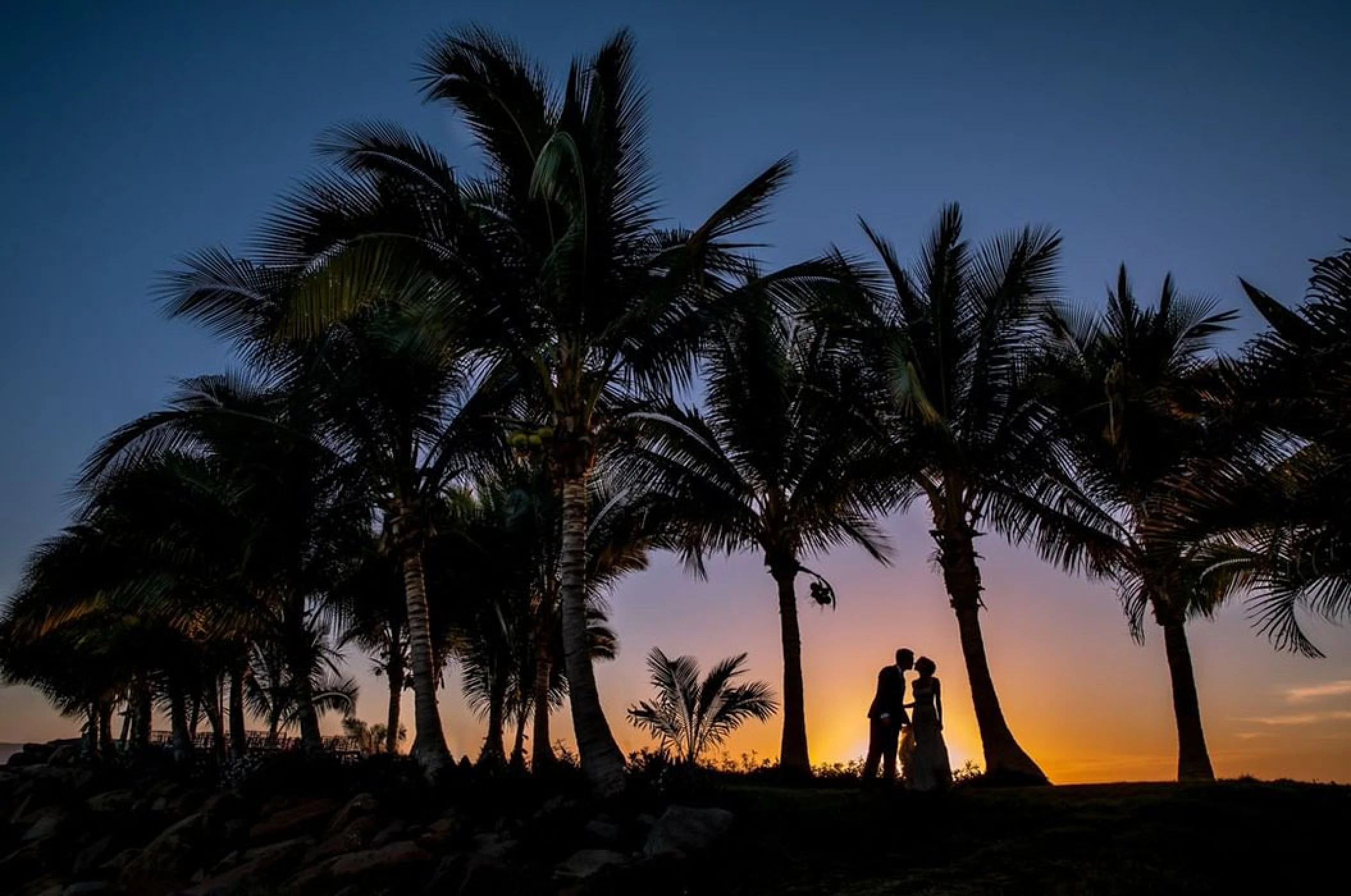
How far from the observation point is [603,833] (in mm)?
10133

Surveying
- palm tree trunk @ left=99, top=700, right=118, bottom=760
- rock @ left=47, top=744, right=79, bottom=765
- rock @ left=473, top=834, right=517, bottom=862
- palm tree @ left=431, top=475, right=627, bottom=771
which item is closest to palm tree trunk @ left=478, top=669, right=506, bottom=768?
palm tree @ left=431, top=475, right=627, bottom=771

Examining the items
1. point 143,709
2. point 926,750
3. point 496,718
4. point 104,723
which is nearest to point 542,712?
point 496,718

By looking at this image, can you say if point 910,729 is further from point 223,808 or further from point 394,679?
point 394,679

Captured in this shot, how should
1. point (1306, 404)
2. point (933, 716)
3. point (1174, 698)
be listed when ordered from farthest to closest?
point (1174, 698), point (933, 716), point (1306, 404)

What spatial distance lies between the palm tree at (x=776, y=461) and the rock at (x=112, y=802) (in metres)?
11.6

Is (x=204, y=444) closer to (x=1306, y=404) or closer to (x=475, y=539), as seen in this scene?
(x=475, y=539)

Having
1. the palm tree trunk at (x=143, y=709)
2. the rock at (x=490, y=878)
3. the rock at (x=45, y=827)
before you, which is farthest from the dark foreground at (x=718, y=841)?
the palm tree trunk at (x=143, y=709)

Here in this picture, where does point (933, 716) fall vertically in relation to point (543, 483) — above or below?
below

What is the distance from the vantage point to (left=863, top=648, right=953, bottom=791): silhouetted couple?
430 inches

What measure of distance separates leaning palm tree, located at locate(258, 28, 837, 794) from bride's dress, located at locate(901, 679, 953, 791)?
3.83 meters

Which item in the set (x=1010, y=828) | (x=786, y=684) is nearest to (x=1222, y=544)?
(x=1010, y=828)

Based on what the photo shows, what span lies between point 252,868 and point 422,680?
12.9 ft

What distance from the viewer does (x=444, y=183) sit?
13.4 metres

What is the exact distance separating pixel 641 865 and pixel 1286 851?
6.11m
